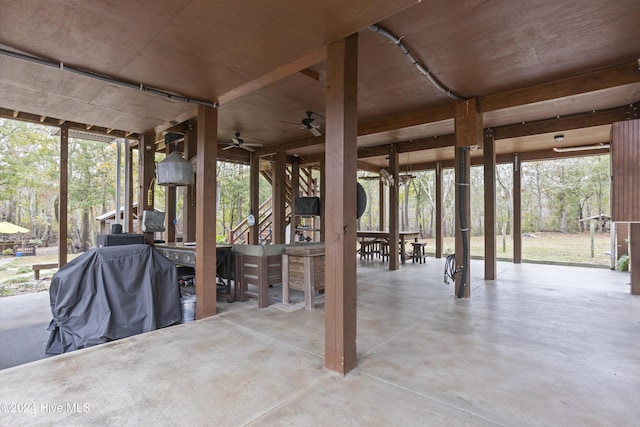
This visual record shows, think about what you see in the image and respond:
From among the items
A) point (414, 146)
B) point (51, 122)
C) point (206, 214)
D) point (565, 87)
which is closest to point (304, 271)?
point (206, 214)

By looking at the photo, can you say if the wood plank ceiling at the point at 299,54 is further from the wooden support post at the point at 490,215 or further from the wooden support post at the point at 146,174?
the wooden support post at the point at 490,215

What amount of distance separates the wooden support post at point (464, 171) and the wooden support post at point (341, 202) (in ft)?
9.99

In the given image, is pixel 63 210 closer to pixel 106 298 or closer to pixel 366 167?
pixel 106 298

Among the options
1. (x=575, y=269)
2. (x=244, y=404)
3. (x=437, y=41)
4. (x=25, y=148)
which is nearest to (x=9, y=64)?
(x=244, y=404)

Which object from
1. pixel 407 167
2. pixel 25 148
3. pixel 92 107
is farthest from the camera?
pixel 25 148

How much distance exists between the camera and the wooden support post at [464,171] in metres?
4.91

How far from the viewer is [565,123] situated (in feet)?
20.1

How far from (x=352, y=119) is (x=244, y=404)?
2.32m

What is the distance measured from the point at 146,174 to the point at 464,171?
18.8 feet

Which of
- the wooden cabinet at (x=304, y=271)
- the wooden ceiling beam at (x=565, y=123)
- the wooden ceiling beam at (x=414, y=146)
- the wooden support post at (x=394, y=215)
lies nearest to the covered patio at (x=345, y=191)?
the wooden ceiling beam at (x=565, y=123)

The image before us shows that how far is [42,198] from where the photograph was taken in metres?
15.3

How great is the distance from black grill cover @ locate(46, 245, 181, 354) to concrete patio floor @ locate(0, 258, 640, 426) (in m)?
0.29

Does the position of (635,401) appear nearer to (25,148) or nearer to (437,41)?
(437,41)

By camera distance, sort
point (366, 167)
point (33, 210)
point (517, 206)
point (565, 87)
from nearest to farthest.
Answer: point (565, 87)
point (517, 206)
point (366, 167)
point (33, 210)
